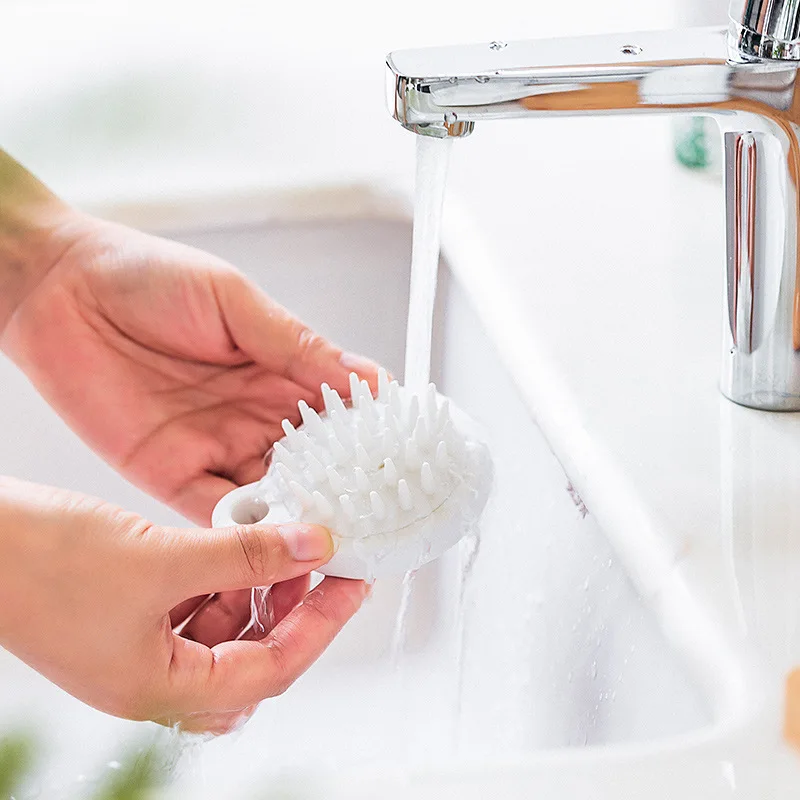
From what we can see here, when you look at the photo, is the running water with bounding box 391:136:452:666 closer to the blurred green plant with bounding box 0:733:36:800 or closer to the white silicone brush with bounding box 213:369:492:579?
the white silicone brush with bounding box 213:369:492:579

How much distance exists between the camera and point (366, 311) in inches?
31.4

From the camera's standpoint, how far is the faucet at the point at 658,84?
0.47 metres

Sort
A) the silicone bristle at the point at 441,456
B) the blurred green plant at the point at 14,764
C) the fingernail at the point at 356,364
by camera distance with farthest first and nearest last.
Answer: the fingernail at the point at 356,364 → the silicone bristle at the point at 441,456 → the blurred green plant at the point at 14,764

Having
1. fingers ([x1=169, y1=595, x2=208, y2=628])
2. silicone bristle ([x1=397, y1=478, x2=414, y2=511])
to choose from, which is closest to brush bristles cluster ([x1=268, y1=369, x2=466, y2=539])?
silicone bristle ([x1=397, y1=478, x2=414, y2=511])

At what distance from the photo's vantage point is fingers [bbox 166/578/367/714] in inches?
19.1

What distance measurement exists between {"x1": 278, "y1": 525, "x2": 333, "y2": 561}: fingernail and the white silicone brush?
0.01 meters

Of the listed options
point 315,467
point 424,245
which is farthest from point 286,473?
point 424,245

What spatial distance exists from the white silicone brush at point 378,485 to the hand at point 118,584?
0.02m

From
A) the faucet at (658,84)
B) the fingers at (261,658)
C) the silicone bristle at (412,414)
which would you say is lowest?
the fingers at (261,658)

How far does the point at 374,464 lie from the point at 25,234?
0.98 feet

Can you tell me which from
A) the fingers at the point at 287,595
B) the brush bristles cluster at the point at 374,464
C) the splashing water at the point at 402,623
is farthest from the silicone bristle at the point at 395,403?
the splashing water at the point at 402,623

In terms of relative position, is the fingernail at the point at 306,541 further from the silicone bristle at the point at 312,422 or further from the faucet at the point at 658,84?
the faucet at the point at 658,84

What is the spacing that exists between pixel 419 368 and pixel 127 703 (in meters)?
0.21

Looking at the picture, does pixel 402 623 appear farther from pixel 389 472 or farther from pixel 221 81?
pixel 221 81
